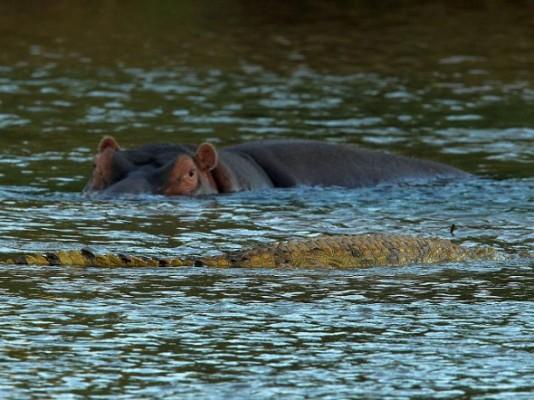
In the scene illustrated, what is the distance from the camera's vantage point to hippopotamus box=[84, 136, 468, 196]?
1212cm

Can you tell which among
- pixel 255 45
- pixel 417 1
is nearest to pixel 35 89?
pixel 255 45

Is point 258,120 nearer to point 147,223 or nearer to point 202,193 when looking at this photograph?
point 202,193

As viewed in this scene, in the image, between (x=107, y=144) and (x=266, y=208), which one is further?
(x=107, y=144)

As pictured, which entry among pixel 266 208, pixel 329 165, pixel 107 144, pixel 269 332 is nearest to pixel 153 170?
pixel 107 144

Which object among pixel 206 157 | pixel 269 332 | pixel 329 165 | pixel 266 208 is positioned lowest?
pixel 269 332

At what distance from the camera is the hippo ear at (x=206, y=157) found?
1222 cm

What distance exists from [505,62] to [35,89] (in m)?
5.72

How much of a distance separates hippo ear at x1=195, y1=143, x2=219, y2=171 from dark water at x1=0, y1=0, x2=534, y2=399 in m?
0.39

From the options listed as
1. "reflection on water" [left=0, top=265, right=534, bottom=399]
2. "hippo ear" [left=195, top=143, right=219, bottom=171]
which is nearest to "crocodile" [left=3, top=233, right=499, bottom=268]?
"reflection on water" [left=0, top=265, right=534, bottom=399]

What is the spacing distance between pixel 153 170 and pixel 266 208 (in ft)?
3.49

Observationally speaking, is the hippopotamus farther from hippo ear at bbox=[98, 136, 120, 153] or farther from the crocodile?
the crocodile

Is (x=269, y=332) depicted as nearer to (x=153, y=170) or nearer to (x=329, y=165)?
(x=153, y=170)

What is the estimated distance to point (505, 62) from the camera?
20422 millimetres

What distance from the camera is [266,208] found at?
11562mm
